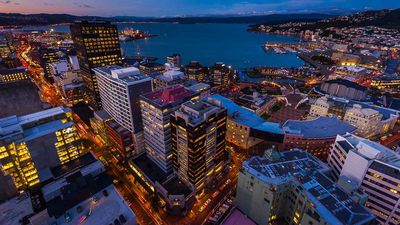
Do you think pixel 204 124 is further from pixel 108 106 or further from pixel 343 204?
pixel 108 106

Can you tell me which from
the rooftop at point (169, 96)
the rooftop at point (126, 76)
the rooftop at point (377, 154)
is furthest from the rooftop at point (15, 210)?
the rooftop at point (377, 154)

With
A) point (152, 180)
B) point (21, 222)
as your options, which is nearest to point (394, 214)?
point (152, 180)

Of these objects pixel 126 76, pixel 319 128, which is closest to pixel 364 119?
pixel 319 128

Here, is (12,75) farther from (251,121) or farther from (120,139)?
(251,121)

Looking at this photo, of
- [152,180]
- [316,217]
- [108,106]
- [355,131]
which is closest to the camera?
[316,217]

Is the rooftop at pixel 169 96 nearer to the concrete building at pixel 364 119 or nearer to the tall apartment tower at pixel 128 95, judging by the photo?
the tall apartment tower at pixel 128 95

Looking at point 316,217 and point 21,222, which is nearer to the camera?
point 316,217
